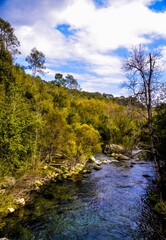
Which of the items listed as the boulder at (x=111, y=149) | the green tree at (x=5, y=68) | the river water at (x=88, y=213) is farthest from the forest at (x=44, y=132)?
the boulder at (x=111, y=149)

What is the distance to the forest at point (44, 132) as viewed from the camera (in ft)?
49.3

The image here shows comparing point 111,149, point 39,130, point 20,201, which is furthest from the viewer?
point 111,149

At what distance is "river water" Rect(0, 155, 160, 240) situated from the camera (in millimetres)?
13312

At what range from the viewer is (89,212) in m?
16.6

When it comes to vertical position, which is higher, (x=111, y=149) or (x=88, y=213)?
(x=111, y=149)

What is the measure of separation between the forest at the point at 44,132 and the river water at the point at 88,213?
1.79m

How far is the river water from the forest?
179cm

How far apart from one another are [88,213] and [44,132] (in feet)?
45.5

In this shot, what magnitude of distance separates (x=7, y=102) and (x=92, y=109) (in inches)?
1848

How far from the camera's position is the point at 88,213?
53.7 feet

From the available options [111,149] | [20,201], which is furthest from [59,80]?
[20,201]

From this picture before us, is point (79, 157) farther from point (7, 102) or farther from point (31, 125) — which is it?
point (7, 102)

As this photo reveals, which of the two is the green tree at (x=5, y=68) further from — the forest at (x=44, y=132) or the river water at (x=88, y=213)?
the river water at (x=88, y=213)

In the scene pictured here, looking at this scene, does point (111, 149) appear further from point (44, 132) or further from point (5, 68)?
point (5, 68)
